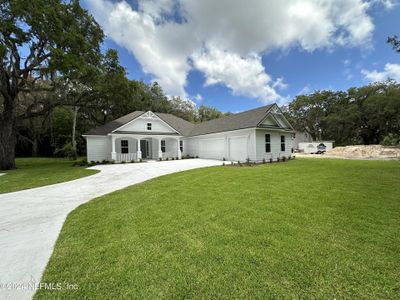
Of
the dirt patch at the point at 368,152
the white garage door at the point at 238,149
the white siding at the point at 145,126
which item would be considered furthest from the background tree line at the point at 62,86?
the dirt patch at the point at 368,152

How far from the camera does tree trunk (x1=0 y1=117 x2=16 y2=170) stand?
1373 centimetres

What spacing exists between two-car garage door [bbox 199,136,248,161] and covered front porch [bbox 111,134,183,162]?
2853mm

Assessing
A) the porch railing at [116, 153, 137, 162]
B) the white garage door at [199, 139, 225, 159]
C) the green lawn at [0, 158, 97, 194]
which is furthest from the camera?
the white garage door at [199, 139, 225, 159]

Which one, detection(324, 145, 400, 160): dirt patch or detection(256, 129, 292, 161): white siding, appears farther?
detection(324, 145, 400, 160): dirt patch

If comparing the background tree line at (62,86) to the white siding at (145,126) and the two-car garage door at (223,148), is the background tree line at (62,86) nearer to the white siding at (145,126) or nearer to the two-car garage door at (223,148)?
the white siding at (145,126)

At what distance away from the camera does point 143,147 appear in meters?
20.8

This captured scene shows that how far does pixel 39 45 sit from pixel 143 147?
11.8 meters

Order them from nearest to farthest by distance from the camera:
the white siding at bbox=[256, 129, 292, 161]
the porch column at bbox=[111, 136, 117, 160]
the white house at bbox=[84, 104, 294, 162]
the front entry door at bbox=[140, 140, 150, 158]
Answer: the white siding at bbox=[256, 129, 292, 161]
the white house at bbox=[84, 104, 294, 162]
the porch column at bbox=[111, 136, 117, 160]
the front entry door at bbox=[140, 140, 150, 158]

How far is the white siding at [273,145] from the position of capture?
15.3 meters

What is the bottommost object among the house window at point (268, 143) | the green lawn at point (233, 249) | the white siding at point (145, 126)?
the green lawn at point (233, 249)

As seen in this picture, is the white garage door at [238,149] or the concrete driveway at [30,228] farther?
the white garage door at [238,149]

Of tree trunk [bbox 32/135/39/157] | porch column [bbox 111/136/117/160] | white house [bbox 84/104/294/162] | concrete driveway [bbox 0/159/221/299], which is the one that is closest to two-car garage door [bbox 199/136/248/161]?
white house [bbox 84/104/294/162]

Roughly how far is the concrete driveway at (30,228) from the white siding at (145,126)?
11693 mm

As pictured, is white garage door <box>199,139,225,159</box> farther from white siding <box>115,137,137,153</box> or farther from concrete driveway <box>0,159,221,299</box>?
concrete driveway <box>0,159,221,299</box>
